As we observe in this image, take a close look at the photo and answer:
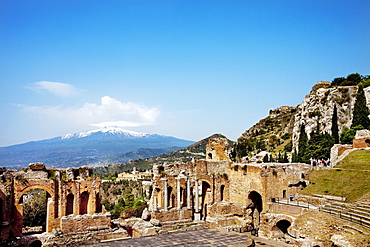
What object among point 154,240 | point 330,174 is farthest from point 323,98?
point 154,240

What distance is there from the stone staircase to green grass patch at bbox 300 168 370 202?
94 centimetres

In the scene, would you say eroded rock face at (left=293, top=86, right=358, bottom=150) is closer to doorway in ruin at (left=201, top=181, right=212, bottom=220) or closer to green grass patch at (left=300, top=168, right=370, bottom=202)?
green grass patch at (left=300, top=168, right=370, bottom=202)

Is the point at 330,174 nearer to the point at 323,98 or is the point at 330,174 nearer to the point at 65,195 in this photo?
the point at 65,195

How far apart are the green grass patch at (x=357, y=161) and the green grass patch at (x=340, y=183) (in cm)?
116

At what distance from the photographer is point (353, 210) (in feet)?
69.8

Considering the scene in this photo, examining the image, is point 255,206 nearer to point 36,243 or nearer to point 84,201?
point 84,201

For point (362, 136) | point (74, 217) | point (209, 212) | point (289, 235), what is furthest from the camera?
point (362, 136)

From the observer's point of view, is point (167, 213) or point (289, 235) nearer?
point (289, 235)

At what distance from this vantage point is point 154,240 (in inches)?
912

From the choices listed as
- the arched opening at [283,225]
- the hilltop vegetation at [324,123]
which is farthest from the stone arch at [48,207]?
the hilltop vegetation at [324,123]

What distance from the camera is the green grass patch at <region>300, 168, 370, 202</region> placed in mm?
24172

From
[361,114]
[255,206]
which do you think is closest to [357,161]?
[255,206]

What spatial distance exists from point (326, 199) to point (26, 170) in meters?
24.0

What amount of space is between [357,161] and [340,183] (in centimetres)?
509
